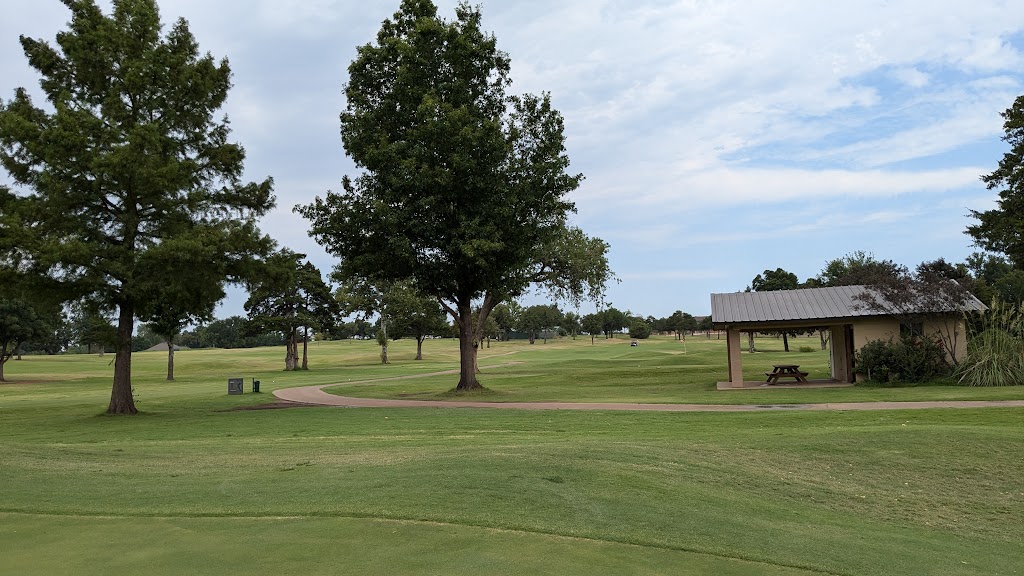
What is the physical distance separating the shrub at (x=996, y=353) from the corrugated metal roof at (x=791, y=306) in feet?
3.91


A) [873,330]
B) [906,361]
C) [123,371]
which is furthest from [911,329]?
[123,371]

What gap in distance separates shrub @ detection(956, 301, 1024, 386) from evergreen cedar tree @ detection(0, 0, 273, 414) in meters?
→ 24.9

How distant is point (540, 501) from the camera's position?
7812 mm

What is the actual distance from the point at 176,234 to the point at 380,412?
8.47 metres

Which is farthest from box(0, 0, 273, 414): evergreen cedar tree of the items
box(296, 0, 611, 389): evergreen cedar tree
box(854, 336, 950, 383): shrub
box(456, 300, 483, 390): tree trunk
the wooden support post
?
box(854, 336, 950, 383): shrub

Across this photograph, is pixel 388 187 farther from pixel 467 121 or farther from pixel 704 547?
pixel 704 547

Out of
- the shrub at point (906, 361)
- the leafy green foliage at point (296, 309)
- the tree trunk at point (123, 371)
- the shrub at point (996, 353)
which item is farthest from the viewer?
the leafy green foliage at point (296, 309)

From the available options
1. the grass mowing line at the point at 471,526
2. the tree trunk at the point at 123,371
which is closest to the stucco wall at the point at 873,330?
the grass mowing line at the point at 471,526

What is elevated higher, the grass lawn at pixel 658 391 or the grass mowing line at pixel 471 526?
the grass mowing line at pixel 471 526

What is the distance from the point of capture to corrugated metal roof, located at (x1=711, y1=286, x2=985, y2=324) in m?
→ 29.9

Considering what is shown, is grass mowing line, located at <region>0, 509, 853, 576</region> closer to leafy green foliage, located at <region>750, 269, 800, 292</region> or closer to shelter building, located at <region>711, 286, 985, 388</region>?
shelter building, located at <region>711, 286, 985, 388</region>

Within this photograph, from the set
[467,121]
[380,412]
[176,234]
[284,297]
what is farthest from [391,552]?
[284,297]

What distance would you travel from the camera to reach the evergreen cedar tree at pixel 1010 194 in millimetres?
38312

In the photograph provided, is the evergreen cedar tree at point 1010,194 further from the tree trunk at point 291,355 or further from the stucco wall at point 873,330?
the tree trunk at point 291,355
